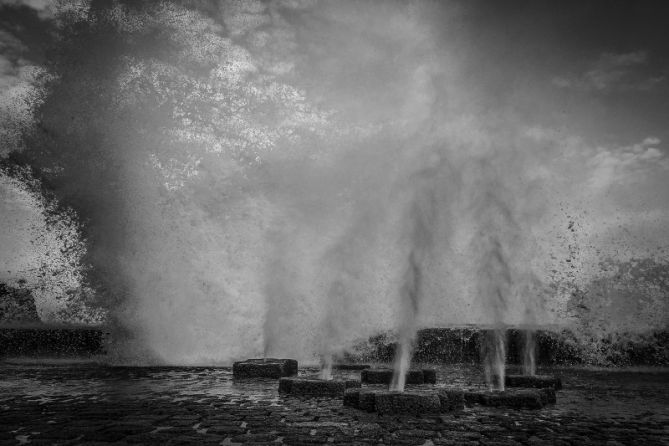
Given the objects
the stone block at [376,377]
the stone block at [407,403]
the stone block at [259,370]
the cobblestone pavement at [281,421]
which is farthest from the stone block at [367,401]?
the stone block at [259,370]

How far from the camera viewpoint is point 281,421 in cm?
609

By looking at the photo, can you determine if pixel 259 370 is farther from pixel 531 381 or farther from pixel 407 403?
pixel 531 381

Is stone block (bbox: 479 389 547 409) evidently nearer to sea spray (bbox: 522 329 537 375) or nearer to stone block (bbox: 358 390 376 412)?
stone block (bbox: 358 390 376 412)

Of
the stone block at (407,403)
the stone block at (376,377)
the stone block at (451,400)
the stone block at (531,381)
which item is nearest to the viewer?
the stone block at (407,403)

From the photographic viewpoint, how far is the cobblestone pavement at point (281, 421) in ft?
16.8

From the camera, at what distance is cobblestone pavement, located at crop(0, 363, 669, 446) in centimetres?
512

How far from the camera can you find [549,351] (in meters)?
21.8

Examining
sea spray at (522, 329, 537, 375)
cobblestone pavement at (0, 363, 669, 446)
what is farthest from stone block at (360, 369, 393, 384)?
sea spray at (522, 329, 537, 375)

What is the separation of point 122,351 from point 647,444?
20876 millimetres

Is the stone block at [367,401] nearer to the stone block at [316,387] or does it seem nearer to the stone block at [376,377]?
the stone block at [316,387]

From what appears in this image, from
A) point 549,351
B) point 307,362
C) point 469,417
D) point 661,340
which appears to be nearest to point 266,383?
point 469,417

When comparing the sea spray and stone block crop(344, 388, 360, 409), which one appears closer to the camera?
stone block crop(344, 388, 360, 409)

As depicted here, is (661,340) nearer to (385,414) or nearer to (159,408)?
(385,414)

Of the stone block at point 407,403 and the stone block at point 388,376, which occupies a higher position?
the stone block at point 407,403
